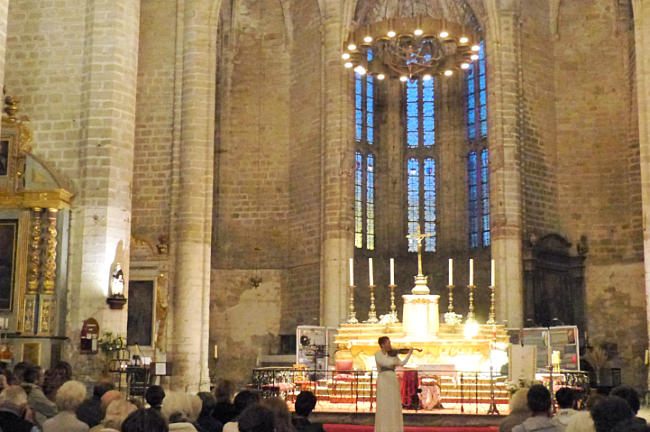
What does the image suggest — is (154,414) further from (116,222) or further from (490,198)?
(490,198)

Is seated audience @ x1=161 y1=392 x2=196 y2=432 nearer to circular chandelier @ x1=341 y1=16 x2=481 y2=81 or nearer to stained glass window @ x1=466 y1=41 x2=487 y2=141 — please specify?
circular chandelier @ x1=341 y1=16 x2=481 y2=81

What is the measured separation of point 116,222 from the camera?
17.8m

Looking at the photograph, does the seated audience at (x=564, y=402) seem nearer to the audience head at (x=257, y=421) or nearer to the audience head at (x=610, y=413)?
the audience head at (x=610, y=413)

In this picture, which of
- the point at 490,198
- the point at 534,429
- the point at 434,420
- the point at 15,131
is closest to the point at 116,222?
the point at 15,131

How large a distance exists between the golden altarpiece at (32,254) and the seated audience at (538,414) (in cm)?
1245

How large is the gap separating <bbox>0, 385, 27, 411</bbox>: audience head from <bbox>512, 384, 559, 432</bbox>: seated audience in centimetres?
331

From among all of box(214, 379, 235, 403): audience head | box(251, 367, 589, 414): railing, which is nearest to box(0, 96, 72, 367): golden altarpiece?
box(251, 367, 589, 414): railing

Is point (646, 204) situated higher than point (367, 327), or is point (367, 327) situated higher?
point (646, 204)

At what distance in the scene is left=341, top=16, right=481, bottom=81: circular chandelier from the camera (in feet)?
65.3

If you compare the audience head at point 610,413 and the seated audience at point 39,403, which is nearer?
the audience head at point 610,413

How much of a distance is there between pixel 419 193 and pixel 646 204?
9163mm

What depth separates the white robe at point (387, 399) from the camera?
36.0 ft

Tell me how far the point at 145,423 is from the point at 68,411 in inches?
75.7

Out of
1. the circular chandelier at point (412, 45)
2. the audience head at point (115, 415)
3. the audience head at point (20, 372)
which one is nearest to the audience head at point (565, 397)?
the audience head at point (115, 415)
